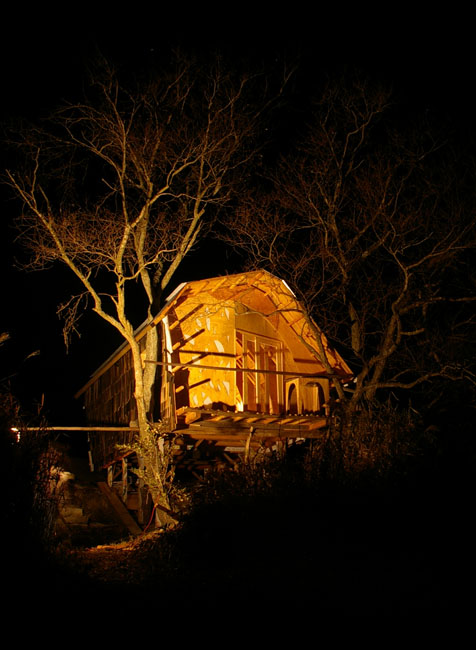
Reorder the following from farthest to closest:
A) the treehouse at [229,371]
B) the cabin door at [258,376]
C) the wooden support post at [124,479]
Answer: the wooden support post at [124,479] → the cabin door at [258,376] → the treehouse at [229,371]

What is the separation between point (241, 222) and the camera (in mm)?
16453

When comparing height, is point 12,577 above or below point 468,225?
below

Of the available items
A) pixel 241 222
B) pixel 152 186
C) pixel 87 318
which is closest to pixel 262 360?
pixel 241 222

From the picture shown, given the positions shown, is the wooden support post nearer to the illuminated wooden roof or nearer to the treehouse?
the treehouse

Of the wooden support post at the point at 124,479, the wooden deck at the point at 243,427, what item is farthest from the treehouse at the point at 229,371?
the wooden support post at the point at 124,479

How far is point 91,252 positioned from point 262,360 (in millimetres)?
5776

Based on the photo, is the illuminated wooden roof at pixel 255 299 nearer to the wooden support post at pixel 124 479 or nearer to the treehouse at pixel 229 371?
the treehouse at pixel 229 371

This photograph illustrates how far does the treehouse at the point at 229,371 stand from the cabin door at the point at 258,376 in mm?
27

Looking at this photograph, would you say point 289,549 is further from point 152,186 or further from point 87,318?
point 87,318

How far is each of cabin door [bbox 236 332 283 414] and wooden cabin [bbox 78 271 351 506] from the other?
0.03m

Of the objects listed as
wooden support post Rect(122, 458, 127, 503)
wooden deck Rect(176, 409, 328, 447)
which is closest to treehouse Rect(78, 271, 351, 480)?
wooden deck Rect(176, 409, 328, 447)

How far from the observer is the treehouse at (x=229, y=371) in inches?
617

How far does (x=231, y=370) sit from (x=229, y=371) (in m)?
2.16

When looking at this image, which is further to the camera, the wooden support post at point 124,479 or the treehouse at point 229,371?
the wooden support post at point 124,479
